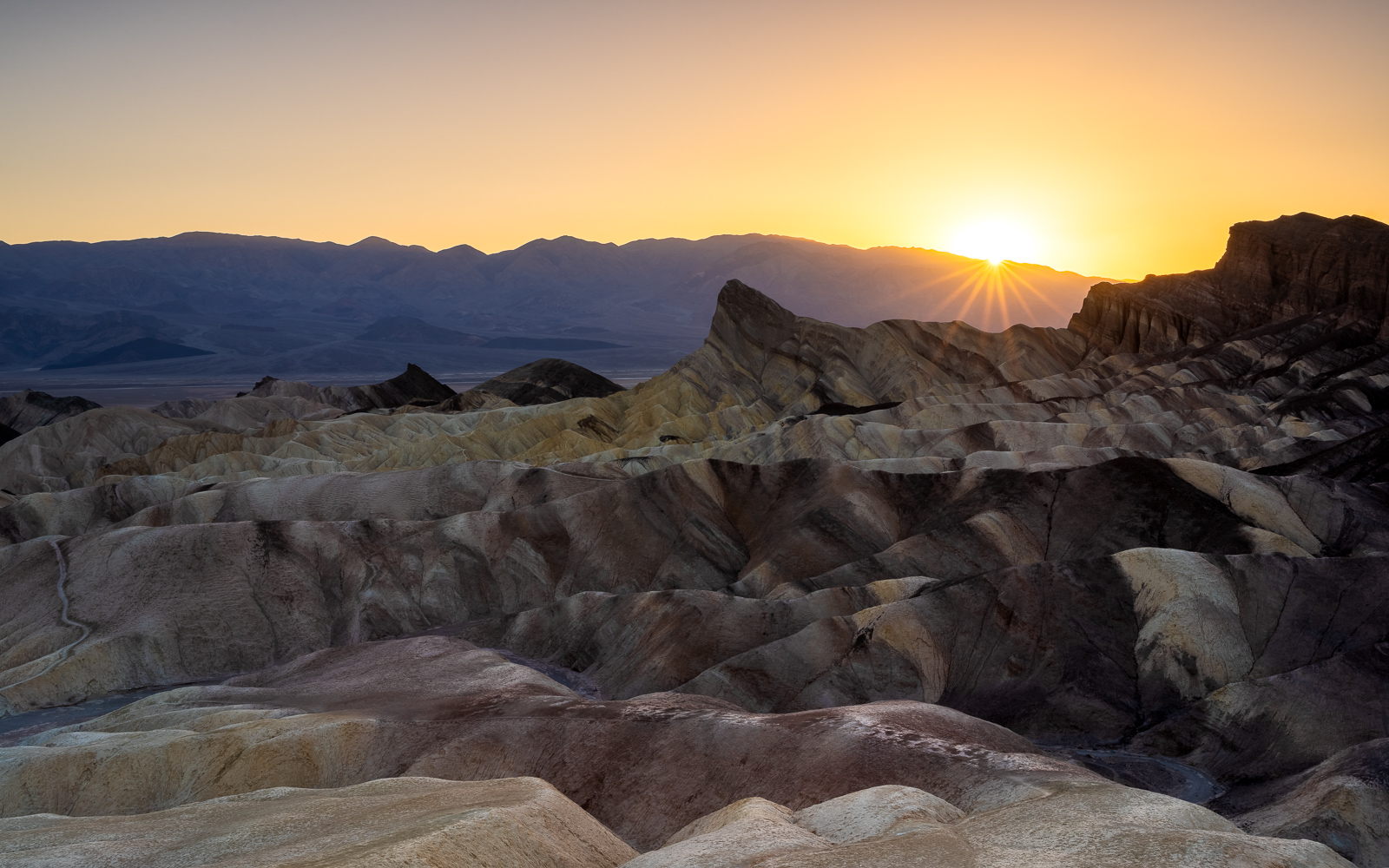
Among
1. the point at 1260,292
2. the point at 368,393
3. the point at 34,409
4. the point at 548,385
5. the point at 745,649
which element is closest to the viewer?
the point at 745,649

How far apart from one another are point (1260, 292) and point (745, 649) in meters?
97.0

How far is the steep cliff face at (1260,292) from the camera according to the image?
98312 mm

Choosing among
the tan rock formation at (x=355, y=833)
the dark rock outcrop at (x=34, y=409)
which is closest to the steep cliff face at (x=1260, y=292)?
the tan rock formation at (x=355, y=833)

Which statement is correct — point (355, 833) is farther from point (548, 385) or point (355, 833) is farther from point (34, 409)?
point (34, 409)

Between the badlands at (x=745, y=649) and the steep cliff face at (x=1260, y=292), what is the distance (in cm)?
1681

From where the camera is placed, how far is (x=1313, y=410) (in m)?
78.9

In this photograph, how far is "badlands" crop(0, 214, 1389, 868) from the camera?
2003cm

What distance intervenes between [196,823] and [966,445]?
6081 cm

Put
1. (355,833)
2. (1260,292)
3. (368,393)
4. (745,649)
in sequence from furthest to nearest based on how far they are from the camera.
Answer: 1. (368,393)
2. (1260,292)
3. (745,649)
4. (355,833)

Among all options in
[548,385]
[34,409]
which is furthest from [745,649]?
[34,409]

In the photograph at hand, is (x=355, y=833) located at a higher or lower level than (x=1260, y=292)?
lower

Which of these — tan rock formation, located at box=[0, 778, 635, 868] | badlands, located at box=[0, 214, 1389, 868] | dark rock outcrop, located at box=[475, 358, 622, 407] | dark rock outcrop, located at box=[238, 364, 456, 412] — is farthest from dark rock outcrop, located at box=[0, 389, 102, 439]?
tan rock formation, located at box=[0, 778, 635, 868]

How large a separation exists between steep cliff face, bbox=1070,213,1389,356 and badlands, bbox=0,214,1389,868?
662 inches

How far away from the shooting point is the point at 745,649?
3828 cm
